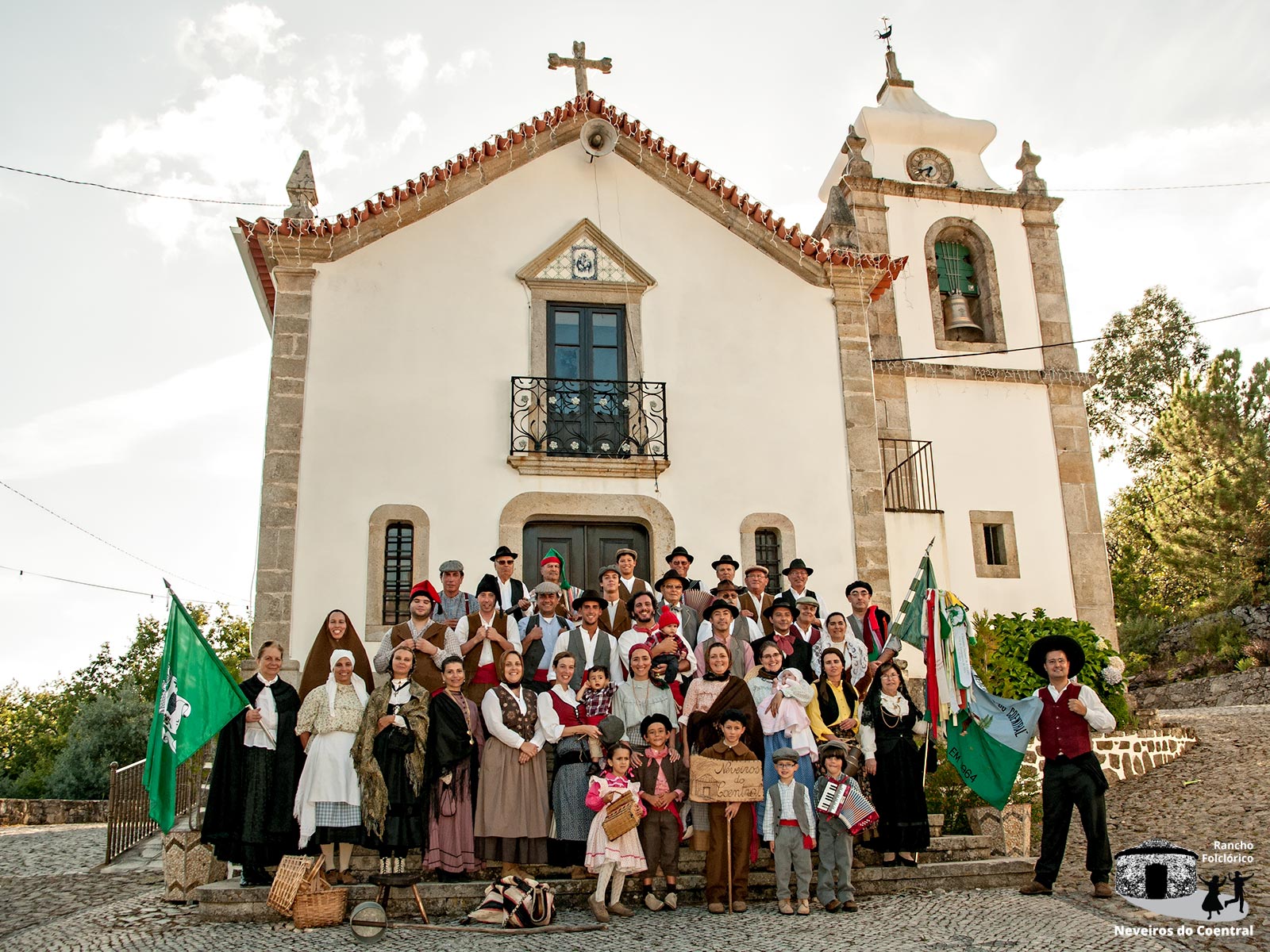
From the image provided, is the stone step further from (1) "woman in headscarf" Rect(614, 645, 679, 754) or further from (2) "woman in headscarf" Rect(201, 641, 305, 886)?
(1) "woman in headscarf" Rect(614, 645, 679, 754)

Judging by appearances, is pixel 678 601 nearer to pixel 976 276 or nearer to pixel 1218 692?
pixel 976 276

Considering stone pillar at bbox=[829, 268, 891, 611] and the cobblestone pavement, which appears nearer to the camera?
the cobblestone pavement

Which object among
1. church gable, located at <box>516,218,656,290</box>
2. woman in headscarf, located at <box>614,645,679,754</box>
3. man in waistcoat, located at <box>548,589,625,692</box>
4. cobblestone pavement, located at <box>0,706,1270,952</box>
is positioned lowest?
cobblestone pavement, located at <box>0,706,1270,952</box>

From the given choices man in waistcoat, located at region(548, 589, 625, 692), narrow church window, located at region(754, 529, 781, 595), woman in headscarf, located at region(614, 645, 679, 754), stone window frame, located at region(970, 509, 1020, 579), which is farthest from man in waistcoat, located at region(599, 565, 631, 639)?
stone window frame, located at region(970, 509, 1020, 579)

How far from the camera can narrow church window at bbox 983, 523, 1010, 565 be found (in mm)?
14477

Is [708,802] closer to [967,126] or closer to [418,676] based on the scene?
[418,676]

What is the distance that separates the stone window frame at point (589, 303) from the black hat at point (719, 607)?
3363 mm

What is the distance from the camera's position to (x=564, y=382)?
11227 millimetres

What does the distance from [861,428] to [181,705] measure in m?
7.73

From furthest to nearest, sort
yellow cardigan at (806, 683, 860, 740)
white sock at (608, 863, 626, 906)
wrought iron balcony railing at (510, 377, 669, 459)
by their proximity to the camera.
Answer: wrought iron balcony railing at (510, 377, 669, 459) → yellow cardigan at (806, 683, 860, 740) → white sock at (608, 863, 626, 906)

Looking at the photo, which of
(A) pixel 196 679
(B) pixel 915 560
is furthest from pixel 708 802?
→ (B) pixel 915 560

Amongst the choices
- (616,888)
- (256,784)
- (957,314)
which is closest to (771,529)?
(616,888)

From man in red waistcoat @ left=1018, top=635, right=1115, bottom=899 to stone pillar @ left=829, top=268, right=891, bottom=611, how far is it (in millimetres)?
4236

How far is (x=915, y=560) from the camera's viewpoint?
1238cm
